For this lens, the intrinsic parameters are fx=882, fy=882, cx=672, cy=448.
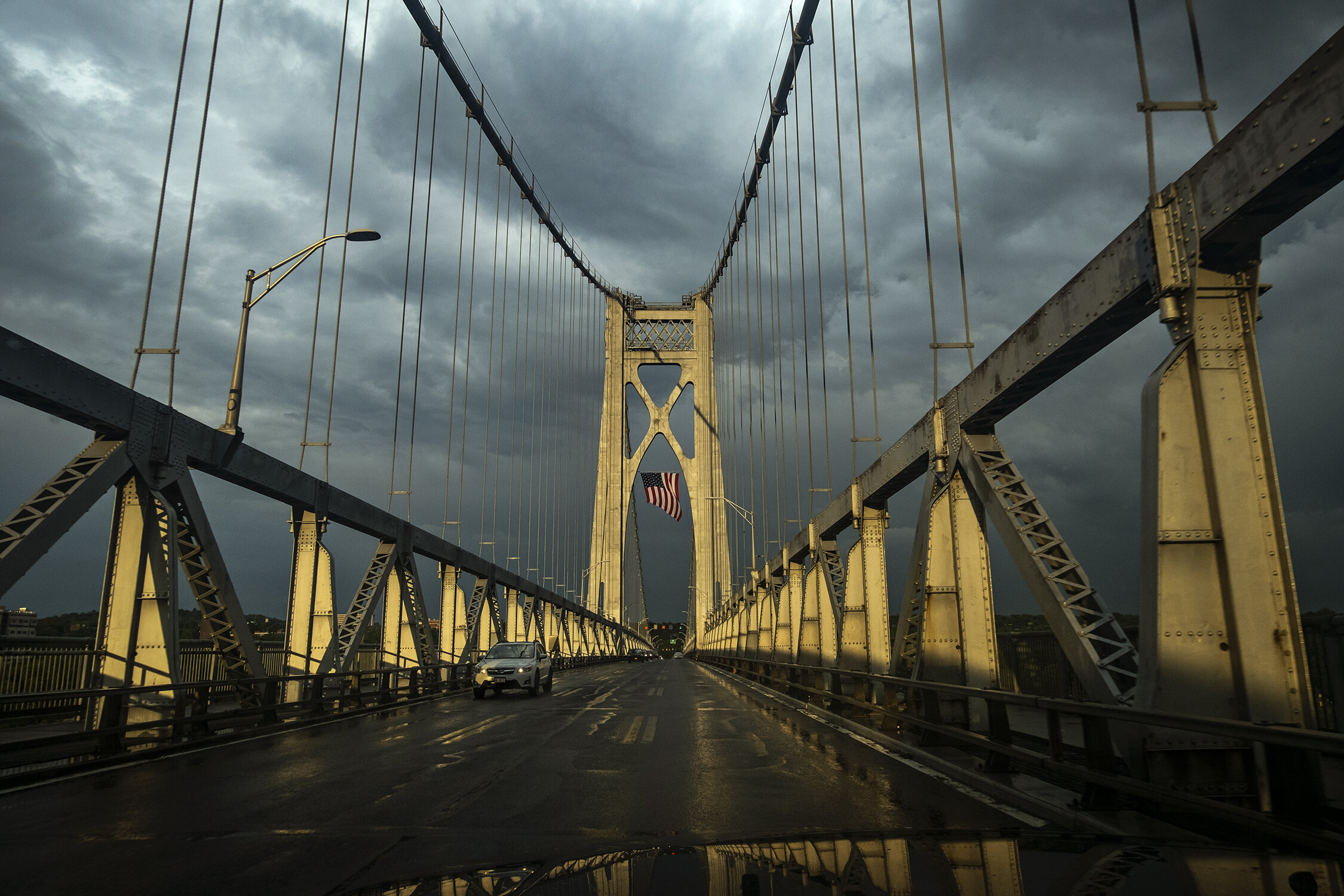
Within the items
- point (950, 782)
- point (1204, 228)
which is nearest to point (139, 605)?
point (950, 782)

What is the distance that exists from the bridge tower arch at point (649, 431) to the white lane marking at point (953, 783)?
7027 centimetres

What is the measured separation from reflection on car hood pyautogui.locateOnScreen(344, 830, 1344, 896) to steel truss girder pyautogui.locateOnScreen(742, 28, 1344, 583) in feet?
13.9

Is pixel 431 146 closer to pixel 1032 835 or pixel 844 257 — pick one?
pixel 844 257

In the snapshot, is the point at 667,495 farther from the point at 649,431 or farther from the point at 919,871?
the point at 919,871

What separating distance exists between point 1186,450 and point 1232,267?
4.79ft

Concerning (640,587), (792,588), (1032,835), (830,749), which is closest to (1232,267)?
(1032,835)

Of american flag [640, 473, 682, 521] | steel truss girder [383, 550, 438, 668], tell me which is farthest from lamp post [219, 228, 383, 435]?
american flag [640, 473, 682, 521]

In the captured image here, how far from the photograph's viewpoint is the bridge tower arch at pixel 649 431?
3393 inches

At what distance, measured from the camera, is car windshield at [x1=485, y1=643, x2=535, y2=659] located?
83.9 feet

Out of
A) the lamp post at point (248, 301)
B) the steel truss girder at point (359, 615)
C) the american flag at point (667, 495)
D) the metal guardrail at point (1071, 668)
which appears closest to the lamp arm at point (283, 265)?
the lamp post at point (248, 301)

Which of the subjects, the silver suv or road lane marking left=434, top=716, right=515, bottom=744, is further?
the silver suv

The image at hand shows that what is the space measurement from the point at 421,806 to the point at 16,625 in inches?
445

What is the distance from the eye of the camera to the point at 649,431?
89.9 meters

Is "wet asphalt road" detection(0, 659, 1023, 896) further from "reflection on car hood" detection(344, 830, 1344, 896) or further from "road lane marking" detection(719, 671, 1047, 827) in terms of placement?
"reflection on car hood" detection(344, 830, 1344, 896)
